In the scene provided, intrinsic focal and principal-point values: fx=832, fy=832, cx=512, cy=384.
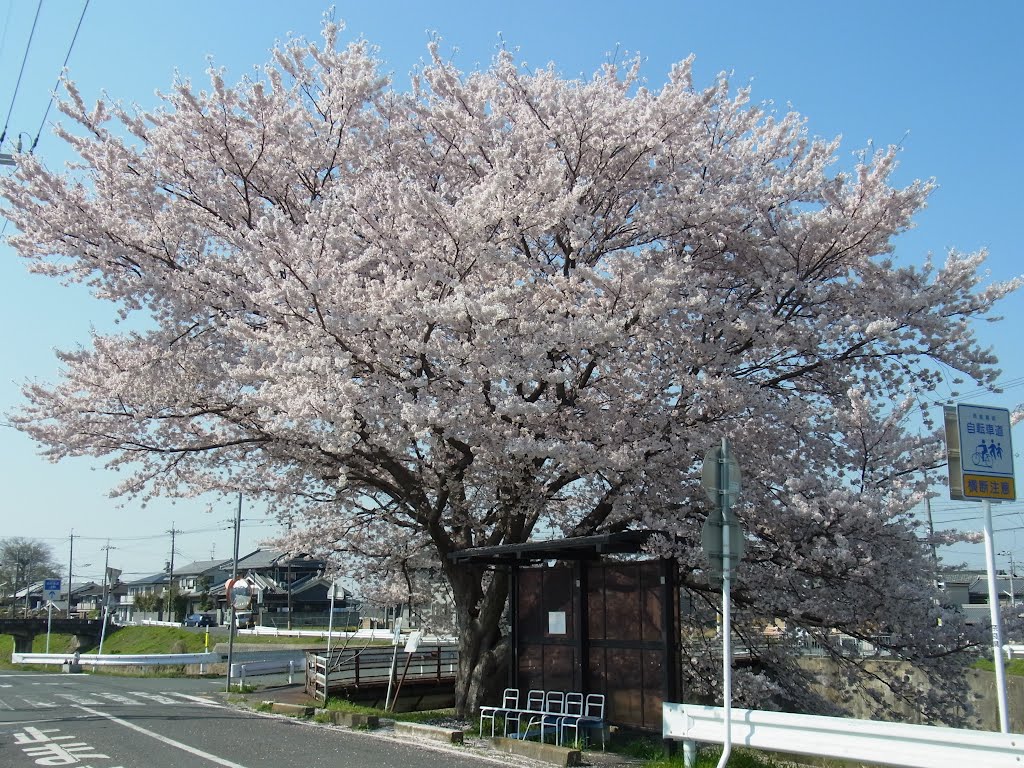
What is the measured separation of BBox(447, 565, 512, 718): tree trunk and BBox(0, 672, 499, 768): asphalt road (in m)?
2.46

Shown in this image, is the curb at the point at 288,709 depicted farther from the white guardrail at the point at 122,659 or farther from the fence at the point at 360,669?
the white guardrail at the point at 122,659

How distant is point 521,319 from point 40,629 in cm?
6429

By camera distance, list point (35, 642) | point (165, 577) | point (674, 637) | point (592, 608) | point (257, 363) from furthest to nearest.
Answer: point (165, 577) → point (35, 642) → point (257, 363) → point (592, 608) → point (674, 637)

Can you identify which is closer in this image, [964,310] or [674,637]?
[674,637]

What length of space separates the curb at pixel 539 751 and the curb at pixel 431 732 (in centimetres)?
76

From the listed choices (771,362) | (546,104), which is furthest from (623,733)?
(546,104)

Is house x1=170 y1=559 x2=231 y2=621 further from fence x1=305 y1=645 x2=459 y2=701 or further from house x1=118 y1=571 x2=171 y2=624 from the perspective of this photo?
fence x1=305 y1=645 x2=459 y2=701

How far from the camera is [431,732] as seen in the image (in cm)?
1230

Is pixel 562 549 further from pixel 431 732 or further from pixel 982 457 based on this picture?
pixel 982 457

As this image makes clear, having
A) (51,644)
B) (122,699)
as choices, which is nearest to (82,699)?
(122,699)

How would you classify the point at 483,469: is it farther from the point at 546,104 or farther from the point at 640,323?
the point at 546,104

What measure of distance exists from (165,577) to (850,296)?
9813cm

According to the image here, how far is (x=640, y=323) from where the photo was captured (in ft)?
41.0

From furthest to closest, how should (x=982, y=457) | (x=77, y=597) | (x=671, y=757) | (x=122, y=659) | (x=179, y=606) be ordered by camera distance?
(x=77, y=597) < (x=179, y=606) < (x=122, y=659) < (x=671, y=757) < (x=982, y=457)
